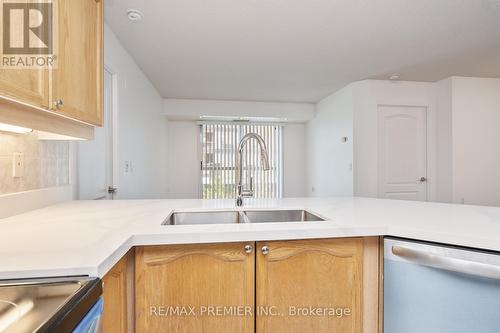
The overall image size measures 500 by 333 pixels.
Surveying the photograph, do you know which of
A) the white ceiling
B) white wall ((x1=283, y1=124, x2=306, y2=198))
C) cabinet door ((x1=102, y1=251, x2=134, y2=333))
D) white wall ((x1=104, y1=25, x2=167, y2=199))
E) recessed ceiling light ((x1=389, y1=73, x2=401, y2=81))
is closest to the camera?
cabinet door ((x1=102, y1=251, x2=134, y2=333))

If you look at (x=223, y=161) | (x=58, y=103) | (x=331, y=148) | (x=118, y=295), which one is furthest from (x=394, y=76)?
(x=118, y=295)

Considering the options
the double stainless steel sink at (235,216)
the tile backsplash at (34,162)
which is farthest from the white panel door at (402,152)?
the tile backsplash at (34,162)

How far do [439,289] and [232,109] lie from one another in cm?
414

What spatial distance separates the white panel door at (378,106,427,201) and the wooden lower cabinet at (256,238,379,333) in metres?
3.03

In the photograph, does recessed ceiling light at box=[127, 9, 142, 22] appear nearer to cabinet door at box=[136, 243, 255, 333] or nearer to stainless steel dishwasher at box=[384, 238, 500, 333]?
cabinet door at box=[136, 243, 255, 333]

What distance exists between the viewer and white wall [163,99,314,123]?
451 cm

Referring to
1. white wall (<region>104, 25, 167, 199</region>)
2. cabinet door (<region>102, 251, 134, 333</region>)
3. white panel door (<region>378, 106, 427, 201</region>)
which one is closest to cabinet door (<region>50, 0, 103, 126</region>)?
cabinet door (<region>102, 251, 134, 333</region>)

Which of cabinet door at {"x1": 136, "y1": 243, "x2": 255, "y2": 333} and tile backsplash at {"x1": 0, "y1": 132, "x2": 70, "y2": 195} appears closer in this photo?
cabinet door at {"x1": 136, "y1": 243, "x2": 255, "y2": 333}

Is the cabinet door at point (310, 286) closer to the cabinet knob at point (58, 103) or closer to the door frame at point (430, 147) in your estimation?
the cabinet knob at point (58, 103)

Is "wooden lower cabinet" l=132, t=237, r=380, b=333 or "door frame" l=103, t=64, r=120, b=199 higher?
"door frame" l=103, t=64, r=120, b=199

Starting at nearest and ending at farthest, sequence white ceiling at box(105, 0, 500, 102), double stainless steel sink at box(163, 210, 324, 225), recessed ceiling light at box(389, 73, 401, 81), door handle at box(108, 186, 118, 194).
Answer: double stainless steel sink at box(163, 210, 324, 225)
white ceiling at box(105, 0, 500, 102)
door handle at box(108, 186, 118, 194)
recessed ceiling light at box(389, 73, 401, 81)

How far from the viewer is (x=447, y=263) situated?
840 mm

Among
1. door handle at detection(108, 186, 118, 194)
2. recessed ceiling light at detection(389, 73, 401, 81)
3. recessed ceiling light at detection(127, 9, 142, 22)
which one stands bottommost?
door handle at detection(108, 186, 118, 194)

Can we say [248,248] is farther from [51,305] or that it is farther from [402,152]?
[402,152]
